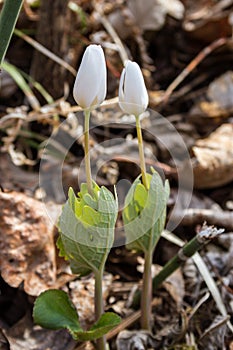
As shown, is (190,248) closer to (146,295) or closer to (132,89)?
(146,295)

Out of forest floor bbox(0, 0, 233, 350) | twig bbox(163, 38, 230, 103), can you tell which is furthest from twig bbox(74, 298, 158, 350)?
twig bbox(163, 38, 230, 103)

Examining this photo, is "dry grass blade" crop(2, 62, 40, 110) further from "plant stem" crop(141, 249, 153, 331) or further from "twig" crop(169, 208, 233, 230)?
"plant stem" crop(141, 249, 153, 331)

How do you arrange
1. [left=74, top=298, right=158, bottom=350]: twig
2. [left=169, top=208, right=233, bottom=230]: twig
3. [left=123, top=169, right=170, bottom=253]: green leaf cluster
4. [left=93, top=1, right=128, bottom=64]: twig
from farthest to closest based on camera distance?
[left=93, top=1, right=128, bottom=64]: twig
[left=169, top=208, right=233, bottom=230]: twig
[left=74, top=298, right=158, bottom=350]: twig
[left=123, top=169, right=170, bottom=253]: green leaf cluster

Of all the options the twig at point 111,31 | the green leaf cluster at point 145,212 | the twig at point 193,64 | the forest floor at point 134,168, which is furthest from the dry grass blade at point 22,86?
the green leaf cluster at point 145,212

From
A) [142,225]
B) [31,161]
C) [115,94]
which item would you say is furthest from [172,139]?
[142,225]

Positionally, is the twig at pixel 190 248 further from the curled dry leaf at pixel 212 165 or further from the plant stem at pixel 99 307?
the curled dry leaf at pixel 212 165
